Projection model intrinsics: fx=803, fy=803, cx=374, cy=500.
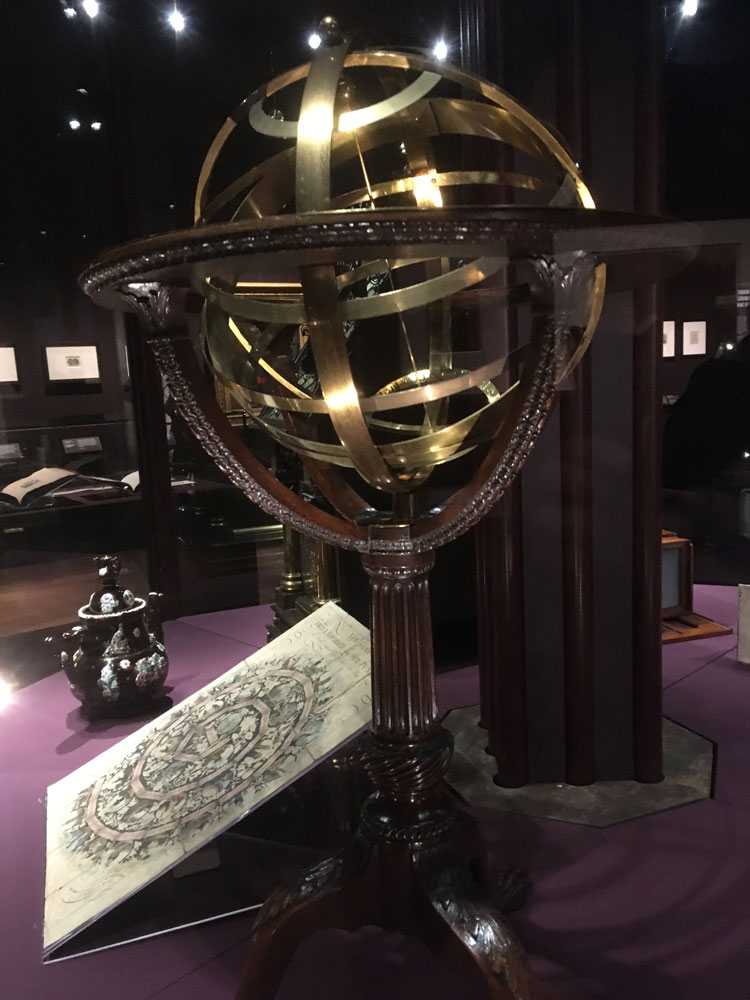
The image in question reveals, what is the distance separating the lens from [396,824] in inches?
51.2

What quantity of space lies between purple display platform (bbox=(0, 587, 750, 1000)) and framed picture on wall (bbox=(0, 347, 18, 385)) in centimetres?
153

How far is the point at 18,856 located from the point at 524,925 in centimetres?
110

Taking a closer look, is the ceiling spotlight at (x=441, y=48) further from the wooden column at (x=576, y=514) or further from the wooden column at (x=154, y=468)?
the wooden column at (x=154, y=468)

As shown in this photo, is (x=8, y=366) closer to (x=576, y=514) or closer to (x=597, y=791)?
(x=576, y=514)

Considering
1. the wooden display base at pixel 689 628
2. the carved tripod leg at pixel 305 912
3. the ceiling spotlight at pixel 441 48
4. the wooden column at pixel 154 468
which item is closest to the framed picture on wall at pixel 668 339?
the ceiling spotlight at pixel 441 48

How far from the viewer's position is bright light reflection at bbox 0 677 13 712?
→ 104 inches

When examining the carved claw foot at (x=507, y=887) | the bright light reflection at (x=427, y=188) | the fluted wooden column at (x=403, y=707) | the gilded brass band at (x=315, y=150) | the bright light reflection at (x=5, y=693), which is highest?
the bright light reflection at (x=427, y=188)

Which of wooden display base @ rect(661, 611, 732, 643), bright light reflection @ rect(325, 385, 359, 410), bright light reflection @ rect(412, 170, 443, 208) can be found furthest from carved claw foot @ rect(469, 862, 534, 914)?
wooden display base @ rect(661, 611, 732, 643)

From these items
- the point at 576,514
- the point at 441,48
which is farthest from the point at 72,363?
the point at 576,514

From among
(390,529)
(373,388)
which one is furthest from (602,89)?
(390,529)

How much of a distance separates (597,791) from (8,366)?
2.52 metres

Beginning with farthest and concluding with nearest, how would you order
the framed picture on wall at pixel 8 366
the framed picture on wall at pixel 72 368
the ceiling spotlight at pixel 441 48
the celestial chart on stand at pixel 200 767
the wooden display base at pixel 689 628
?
the framed picture on wall at pixel 72 368
the framed picture on wall at pixel 8 366
the wooden display base at pixel 689 628
the ceiling spotlight at pixel 441 48
the celestial chart on stand at pixel 200 767

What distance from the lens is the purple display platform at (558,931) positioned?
1.35 m

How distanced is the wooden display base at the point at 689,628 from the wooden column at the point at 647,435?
0.92 meters
